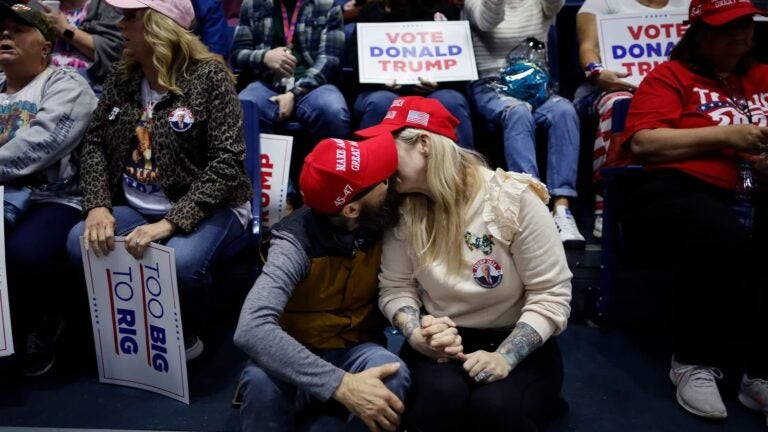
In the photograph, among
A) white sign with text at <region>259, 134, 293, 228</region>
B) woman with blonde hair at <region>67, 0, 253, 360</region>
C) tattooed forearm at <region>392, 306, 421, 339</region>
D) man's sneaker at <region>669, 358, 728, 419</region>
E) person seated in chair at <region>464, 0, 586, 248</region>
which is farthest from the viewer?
person seated in chair at <region>464, 0, 586, 248</region>

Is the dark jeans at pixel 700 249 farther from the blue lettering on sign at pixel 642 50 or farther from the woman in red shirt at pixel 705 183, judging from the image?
the blue lettering on sign at pixel 642 50

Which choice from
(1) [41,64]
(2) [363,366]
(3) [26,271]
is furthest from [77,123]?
(2) [363,366]

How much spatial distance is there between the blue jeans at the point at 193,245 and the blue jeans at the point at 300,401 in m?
0.53

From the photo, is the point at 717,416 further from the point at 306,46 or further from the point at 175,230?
the point at 306,46

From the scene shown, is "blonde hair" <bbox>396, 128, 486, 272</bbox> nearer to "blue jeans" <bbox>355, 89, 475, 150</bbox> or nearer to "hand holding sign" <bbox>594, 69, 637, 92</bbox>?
"blue jeans" <bbox>355, 89, 475, 150</bbox>

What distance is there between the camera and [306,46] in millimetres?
3229

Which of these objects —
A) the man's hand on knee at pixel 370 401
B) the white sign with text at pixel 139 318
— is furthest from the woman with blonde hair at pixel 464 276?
the white sign with text at pixel 139 318

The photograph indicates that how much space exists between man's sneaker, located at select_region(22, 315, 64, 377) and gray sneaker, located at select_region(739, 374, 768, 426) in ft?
7.84

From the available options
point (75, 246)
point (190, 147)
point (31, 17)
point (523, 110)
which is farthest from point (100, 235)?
point (523, 110)

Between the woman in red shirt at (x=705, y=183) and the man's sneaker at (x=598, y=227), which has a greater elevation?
the woman in red shirt at (x=705, y=183)

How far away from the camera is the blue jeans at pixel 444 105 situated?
9.83ft

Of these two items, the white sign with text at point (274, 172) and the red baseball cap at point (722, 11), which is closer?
the red baseball cap at point (722, 11)

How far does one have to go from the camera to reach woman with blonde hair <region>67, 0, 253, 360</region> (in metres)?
2.29

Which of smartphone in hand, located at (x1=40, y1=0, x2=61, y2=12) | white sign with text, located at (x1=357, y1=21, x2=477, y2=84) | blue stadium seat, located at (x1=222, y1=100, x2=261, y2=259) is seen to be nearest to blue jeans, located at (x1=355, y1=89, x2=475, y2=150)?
white sign with text, located at (x1=357, y1=21, x2=477, y2=84)
